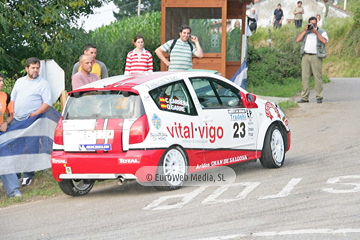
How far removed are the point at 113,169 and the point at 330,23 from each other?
3921cm

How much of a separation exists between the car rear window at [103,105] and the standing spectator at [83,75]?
1.59m

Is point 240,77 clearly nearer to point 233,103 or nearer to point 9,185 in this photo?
point 233,103

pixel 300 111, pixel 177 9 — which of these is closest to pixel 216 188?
pixel 300 111

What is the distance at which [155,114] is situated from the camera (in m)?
8.79

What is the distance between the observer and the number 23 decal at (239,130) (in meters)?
10.0

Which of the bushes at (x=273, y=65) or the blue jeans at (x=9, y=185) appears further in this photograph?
the bushes at (x=273, y=65)

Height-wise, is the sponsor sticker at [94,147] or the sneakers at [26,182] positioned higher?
the sponsor sticker at [94,147]

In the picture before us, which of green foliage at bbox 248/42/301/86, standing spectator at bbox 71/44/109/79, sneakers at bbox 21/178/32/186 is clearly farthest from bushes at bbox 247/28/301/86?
sneakers at bbox 21/178/32/186

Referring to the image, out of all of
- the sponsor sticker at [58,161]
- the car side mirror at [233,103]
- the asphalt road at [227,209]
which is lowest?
the asphalt road at [227,209]

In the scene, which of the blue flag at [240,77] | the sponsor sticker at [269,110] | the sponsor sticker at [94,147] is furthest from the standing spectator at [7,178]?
the blue flag at [240,77]

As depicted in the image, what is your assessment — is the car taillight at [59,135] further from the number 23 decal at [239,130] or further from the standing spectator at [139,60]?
the standing spectator at [139,60]

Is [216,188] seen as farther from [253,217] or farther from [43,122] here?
[43,122]

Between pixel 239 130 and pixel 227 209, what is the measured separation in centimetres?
253

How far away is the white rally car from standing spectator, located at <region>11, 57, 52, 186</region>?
1283mm
